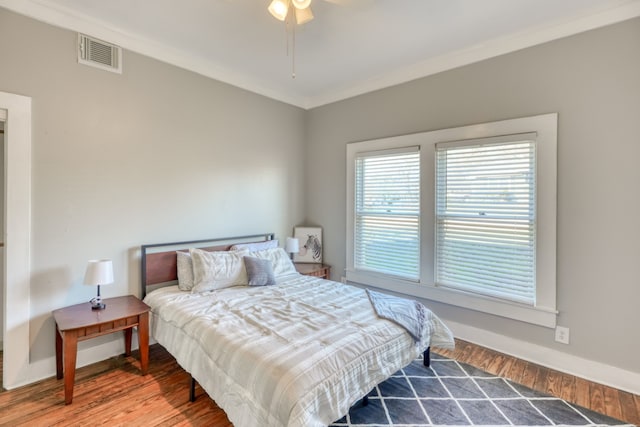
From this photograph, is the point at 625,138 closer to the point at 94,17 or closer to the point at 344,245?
the point at 344,245

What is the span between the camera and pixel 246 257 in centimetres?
312

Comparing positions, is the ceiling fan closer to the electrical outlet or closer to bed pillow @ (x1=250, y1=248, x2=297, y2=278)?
bed pillow @ (x1=250, y1=248, x2=297, y2=278)

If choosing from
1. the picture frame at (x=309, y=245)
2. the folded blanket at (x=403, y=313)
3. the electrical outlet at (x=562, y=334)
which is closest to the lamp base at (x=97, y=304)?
the folded blanket at (x=403, y=313)

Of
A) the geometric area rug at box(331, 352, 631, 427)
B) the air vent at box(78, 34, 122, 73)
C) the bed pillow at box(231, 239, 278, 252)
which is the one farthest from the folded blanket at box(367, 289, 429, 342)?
the air vent at box(78, 34, 122, 73)

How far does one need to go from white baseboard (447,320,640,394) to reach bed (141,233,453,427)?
2.61 ft

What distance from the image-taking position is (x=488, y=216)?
9.53 feet

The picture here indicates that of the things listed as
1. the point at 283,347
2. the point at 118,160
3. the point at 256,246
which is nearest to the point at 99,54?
the point at 118,160

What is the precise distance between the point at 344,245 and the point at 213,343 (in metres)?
2.41

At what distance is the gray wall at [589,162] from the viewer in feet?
7.52

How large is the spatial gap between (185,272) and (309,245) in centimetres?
180

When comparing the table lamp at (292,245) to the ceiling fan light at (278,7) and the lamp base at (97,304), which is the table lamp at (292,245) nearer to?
the lamp base at (97,304)

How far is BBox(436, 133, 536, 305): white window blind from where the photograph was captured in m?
2.71

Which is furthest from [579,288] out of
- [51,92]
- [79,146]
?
[51,92]

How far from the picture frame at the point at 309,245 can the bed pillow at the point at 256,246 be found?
1.43 ft
